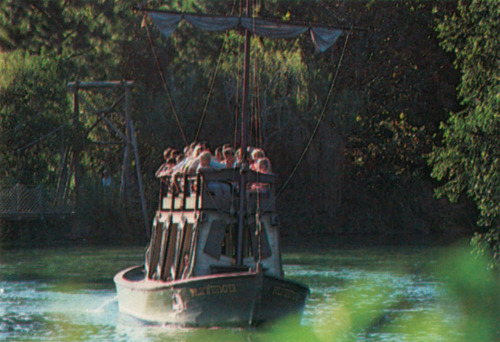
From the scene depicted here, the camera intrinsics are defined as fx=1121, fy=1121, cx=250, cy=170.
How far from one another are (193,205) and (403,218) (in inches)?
1262

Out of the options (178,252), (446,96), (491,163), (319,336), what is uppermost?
(446,96)

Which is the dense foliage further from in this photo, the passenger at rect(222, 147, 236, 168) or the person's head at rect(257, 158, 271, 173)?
the passenger at rect(222, 147, 236, 168)

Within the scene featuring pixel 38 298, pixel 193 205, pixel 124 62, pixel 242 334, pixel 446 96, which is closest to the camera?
pixel 242 334

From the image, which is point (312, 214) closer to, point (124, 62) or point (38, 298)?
point (124, 62)

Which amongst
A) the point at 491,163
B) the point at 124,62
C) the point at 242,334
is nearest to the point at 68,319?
the point at 242,334

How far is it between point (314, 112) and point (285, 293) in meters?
28.9

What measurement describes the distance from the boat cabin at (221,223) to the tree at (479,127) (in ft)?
21.9

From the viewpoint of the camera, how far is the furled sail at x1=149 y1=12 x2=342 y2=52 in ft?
83.7

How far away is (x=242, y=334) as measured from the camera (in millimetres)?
22172

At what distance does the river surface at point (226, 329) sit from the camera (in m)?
23.4

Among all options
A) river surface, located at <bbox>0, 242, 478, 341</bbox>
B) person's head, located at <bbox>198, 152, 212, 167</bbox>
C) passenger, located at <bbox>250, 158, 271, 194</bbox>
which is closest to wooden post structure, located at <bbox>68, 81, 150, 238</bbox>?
river surface, located at <bbox>0, 242, 478, 341</bbox>

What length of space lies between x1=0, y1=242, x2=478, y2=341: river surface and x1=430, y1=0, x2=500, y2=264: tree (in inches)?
111

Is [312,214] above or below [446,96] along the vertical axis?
below

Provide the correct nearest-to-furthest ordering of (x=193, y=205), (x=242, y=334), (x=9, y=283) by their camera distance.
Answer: (x=242, y=334) < (x=193, y=205) < (x=9, y=283)
